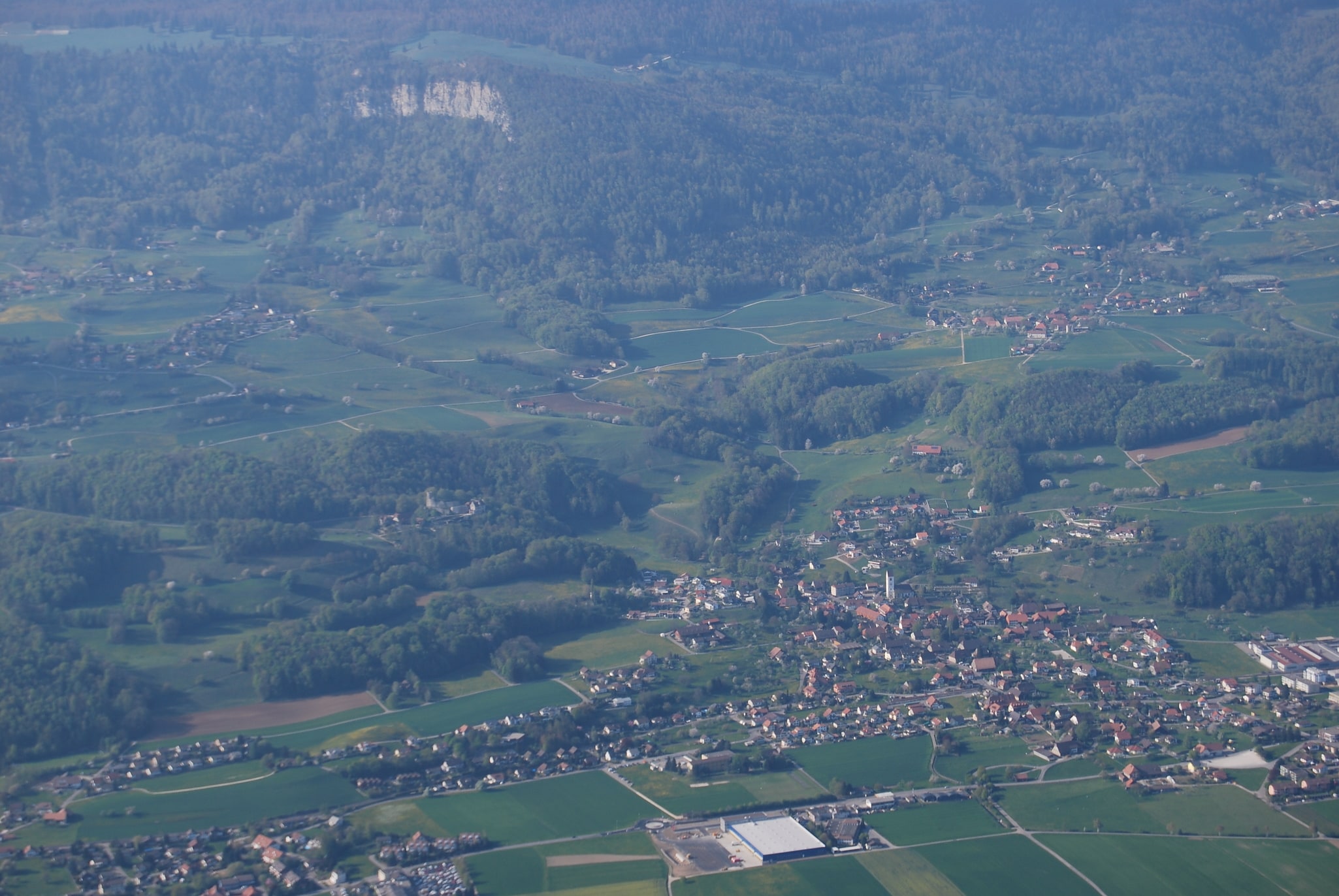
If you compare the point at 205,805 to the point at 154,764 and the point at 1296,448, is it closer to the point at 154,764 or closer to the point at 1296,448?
the point at 154,764

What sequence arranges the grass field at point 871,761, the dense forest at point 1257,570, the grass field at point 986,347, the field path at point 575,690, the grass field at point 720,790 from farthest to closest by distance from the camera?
the grass field at point 986,347, the dense forest at point 1257,570, the field path at point 575,690, the grass field at point 871,761, the grass field at point 720,790

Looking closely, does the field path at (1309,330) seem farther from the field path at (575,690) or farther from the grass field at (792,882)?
the grass field at (792,882)

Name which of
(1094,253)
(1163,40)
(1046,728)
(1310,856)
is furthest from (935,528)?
(1163,40)

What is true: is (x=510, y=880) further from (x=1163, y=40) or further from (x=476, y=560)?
(x=1163, y=40)

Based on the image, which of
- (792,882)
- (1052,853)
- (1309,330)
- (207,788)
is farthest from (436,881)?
(1309,330)

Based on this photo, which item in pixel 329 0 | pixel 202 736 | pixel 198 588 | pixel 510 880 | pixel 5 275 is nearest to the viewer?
pixel 510 880

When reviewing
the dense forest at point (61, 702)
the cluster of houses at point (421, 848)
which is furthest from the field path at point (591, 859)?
the dense forest at point (61, 702)
